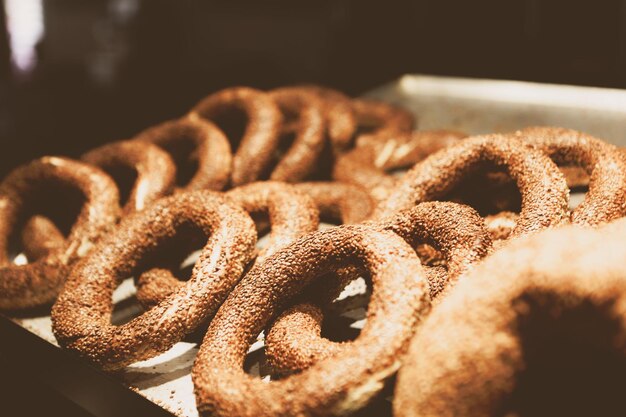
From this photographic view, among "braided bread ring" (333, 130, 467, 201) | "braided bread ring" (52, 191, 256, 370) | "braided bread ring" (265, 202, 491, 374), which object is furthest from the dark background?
"braided bread ring" (265, 202, 491, 374)

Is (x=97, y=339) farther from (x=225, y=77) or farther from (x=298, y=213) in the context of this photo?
(x=225, y=77)

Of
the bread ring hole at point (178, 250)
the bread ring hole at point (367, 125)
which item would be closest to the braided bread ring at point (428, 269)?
the bread ring hole at point (178, 250)

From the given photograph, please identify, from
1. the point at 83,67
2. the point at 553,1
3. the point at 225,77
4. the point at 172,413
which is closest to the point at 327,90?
the point at 225,77

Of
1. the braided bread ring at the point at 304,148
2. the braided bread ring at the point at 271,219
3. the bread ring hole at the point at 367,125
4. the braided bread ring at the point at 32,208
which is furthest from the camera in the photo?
the bread ring hole at the point at 367,125

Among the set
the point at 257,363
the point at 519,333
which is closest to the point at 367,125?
the point at 257,363

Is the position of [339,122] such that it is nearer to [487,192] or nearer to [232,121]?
[232,121]

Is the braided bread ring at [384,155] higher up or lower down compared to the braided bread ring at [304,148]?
lower down

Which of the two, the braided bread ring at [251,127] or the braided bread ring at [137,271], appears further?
the braided bread ring at [251,127]

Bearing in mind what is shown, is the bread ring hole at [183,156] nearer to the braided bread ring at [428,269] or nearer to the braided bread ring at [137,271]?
the braided bread ring at [137,271]
